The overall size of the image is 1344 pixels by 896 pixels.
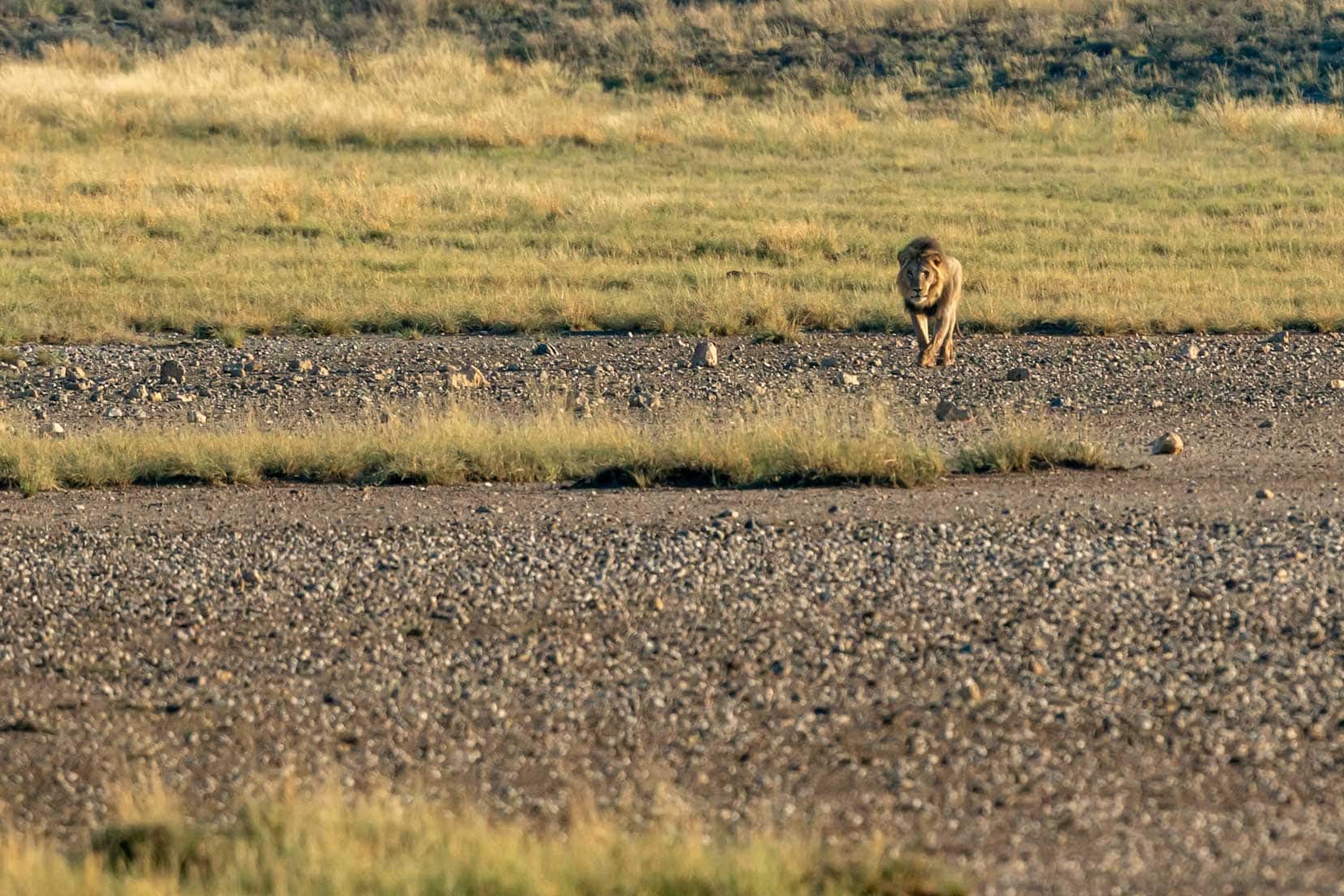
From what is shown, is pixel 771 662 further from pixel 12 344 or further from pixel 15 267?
pixel 15 267

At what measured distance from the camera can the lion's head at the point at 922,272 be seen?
485 inches

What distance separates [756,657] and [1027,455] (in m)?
3.80

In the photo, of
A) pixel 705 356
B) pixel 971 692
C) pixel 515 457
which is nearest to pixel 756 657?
pixel 971 692

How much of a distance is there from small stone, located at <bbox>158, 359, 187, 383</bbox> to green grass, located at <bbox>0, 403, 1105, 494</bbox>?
9.09ft

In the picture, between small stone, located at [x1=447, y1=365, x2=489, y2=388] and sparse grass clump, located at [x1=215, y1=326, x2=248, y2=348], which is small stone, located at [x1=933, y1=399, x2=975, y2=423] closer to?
small stone, located at [x1=447, y1=365, x2=489, y2=388]

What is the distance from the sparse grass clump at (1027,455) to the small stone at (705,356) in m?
4.10

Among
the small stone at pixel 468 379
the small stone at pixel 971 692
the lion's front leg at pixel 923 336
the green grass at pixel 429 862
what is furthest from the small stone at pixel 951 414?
the green grass at pixel 429 862

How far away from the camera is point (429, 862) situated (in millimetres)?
4414

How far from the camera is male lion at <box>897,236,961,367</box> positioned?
1238 centimetres

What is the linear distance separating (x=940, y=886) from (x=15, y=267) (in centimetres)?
1576

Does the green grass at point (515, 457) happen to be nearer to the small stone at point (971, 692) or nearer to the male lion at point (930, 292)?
the male lion at point (930, 292)

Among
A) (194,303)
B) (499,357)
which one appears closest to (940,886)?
(499,357)

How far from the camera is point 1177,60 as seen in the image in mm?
32906

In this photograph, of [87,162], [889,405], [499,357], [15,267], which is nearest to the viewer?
[889,405]
